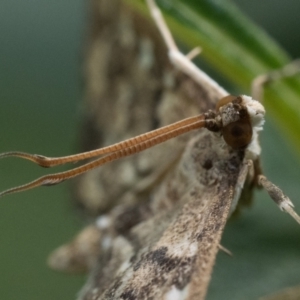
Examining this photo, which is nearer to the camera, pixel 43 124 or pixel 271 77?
pixel 271 77

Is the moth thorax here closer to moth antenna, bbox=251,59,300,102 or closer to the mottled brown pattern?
the mottled brown pattern

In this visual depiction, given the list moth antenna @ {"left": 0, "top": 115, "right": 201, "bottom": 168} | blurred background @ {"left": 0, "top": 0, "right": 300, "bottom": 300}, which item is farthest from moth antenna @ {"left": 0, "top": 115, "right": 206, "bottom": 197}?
blurred background @ {"left": 0, "top": 0, "right": 300, "bottom": 300}

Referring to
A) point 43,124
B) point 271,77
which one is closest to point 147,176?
point 271,77

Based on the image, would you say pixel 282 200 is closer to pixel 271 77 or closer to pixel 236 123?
pixel 236 123

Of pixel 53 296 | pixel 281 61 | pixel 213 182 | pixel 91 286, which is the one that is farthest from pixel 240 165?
pixel 53 296

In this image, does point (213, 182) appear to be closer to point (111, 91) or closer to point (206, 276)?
point (206, 276)
